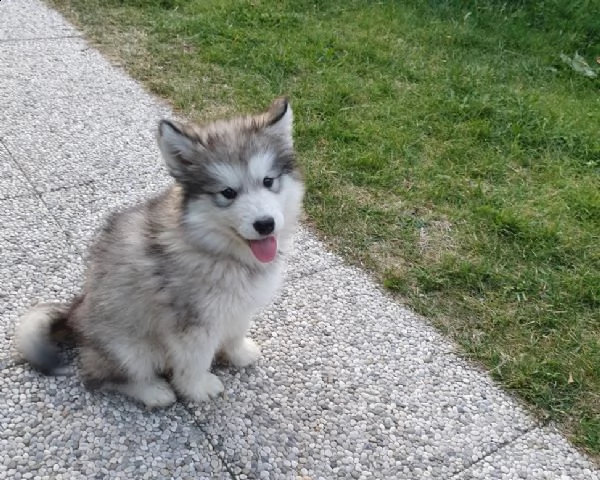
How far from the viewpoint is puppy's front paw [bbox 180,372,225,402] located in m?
3.10

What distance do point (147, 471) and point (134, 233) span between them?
110cm

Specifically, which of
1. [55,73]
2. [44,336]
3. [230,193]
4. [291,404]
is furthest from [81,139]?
[291,404]

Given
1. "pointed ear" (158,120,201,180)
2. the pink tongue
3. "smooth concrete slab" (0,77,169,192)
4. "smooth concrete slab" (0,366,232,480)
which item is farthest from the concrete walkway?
"pointed ear" (158,120,201,180)

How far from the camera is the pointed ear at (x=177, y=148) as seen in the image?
2656 mm

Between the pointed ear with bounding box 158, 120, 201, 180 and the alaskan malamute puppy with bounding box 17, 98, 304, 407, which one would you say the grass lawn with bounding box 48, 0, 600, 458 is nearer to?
the alaskan malamute puppy with bounding box 17, 98, 304, 407

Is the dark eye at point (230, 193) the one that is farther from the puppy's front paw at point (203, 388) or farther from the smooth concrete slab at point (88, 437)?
the smooth concrete slab at point (88, 437)

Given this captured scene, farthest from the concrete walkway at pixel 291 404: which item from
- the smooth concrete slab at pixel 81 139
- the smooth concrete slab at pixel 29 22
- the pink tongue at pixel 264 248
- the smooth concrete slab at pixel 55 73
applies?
the smooth concrete slab at pixel 29 22

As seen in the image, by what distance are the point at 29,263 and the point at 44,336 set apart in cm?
94

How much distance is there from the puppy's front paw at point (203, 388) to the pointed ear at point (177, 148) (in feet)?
3.43

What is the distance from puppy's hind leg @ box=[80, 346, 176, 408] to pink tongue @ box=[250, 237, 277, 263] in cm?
77

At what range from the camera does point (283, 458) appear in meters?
2.94

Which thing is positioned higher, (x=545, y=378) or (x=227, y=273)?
(x=227, y=273)

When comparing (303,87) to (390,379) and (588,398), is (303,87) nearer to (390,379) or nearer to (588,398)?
(390,379)

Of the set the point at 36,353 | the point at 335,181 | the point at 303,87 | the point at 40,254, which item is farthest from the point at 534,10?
the point at 36,353
